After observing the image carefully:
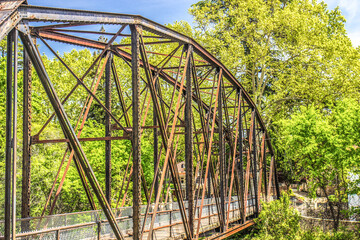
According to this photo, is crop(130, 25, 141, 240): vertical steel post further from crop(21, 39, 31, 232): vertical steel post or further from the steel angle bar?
crop(21, 39, 31, 232): vertical steel post

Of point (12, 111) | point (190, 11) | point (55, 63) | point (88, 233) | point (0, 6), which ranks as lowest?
point (88, 233)

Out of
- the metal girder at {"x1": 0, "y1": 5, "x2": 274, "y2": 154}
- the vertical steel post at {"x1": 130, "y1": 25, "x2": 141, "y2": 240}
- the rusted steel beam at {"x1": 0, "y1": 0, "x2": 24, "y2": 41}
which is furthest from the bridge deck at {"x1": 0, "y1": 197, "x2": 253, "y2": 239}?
the metal girder at {"x1": 0, "y1": 5, "x2": 274, "y2": 154}

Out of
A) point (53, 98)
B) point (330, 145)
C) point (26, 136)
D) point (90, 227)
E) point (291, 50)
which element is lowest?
point (90, 227)

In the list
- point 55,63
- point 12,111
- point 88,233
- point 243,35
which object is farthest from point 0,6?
point 55,63

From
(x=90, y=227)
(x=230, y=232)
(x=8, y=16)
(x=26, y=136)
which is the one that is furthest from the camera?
(x=230, y=232)

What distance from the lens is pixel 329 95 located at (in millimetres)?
27375

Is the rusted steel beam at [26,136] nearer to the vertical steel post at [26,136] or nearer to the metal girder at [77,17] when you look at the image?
the vertical steel post at [26,136]

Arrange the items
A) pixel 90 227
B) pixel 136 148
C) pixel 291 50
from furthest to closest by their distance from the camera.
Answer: pixel 291 50
pixel 90 227
pixel 136 148

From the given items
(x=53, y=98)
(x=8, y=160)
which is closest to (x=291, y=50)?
(x=53, y=98)

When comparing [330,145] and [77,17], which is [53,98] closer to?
[77,17]

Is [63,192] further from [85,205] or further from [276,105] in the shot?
[276,105]

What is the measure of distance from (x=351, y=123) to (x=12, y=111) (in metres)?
17.0

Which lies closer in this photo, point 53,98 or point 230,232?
point 53,98

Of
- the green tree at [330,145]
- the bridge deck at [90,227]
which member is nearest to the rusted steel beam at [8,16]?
the bridge deck at [90,227]
